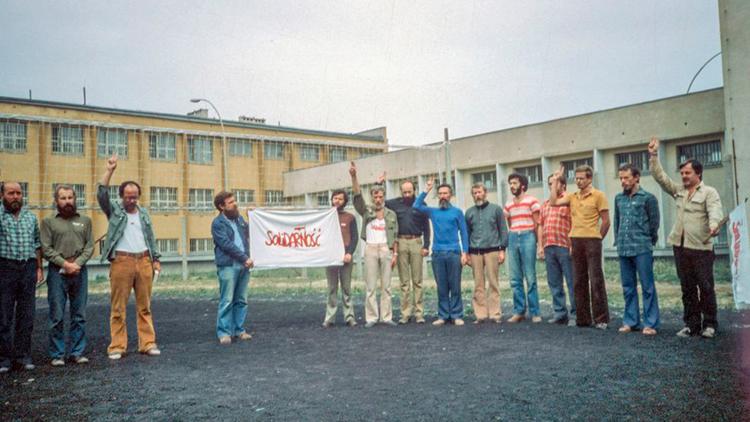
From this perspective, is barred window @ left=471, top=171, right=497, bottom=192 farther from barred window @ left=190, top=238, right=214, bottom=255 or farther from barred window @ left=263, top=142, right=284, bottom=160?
barred window @ left=190, top=238, right=214, bottom=255

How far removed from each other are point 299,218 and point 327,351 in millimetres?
3967

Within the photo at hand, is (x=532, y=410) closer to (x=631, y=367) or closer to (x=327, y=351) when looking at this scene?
(x=631, y=367)

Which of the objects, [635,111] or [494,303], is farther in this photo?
[635,111]

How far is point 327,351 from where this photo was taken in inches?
272

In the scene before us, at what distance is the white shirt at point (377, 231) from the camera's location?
9.37 metres

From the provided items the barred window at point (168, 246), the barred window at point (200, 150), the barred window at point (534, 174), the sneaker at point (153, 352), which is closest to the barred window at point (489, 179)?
the barred window at point (534, 174)

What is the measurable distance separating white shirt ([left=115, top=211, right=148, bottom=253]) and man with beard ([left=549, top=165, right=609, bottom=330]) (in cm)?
542

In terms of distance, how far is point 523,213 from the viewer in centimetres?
911

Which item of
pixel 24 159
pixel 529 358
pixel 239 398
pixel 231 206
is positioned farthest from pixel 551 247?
pixel 24 159

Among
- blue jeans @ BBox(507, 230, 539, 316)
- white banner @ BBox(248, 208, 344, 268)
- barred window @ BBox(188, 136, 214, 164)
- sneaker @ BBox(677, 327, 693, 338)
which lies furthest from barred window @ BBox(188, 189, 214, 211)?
sneaker @ BBox(677, 327, 693, 338)

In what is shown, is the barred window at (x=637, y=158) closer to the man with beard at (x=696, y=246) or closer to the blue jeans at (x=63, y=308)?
the man with beard at (x=696, y=246)

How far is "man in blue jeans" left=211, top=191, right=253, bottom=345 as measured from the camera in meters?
8.09

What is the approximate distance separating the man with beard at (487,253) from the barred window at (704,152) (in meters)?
21.0

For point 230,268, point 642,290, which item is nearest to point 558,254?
point 642,290
